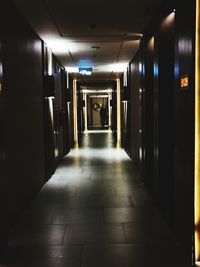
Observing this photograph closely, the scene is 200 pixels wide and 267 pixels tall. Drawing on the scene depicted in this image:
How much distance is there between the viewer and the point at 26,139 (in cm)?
588

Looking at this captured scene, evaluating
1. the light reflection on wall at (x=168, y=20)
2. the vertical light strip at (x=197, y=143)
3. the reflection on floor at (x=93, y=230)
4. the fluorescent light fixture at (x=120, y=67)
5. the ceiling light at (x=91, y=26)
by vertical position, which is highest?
the ceiling light at (x=91, y=26)

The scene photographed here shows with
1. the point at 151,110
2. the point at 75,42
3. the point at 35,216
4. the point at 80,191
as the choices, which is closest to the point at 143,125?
the point at 151,110

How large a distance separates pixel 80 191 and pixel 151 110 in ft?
6.94

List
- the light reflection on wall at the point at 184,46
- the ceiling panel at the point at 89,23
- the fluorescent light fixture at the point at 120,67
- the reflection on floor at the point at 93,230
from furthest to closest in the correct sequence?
1. the fluorescent light fixture at the point at 120,67
2. the ceiling panel at the point at 89,23
3. the reflection on floor at the point at 93,230
4. the light reflection on wall at the point at 184,46

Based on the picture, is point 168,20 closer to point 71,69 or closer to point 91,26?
point 91,26

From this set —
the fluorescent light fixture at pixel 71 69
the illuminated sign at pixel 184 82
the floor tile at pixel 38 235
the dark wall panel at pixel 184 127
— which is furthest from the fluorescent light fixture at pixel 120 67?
the illuminated sign at pixel 184 82

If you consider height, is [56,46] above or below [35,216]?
above

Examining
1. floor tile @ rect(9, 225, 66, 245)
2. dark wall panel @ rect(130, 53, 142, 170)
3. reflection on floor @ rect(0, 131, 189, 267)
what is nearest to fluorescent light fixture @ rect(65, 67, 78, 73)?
dark wall panel @ rect(130, 53, 142, 170)

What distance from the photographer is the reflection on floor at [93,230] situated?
→ 12.3 feet

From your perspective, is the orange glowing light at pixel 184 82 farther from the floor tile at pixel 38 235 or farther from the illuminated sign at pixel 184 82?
the floor tile at pixel 38 235

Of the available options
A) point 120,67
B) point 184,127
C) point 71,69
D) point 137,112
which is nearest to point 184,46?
point 184,127

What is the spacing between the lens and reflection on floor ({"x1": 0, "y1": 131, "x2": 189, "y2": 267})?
375 centimetres

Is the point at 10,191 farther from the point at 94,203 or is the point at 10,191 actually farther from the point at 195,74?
the point at 195,74

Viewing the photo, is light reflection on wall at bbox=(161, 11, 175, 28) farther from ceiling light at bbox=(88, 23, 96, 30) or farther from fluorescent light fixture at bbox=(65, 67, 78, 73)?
fluorescent light fixture at bbox=(65, 67, 78, 73)
